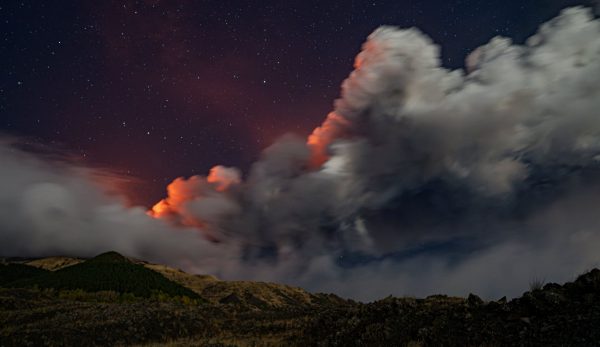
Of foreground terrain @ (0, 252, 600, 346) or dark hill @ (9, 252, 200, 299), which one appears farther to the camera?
dark hill @ (9, 252, 200, 299)

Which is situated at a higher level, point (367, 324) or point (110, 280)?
point (110, 280)

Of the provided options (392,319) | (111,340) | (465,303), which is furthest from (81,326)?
(465,303)

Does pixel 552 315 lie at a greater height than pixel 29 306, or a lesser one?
lesser

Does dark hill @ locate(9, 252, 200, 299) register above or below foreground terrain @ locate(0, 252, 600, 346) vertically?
above

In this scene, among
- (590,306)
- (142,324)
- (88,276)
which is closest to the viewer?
(590,306)

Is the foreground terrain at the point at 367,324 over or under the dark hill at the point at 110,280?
under

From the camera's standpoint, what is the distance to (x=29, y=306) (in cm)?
5175

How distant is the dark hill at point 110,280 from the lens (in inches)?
5305

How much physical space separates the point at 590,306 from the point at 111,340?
34.1 m

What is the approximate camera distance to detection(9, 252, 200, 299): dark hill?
135m

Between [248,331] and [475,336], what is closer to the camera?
[475,336]

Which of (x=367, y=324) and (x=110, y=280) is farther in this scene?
(x=110, y=280)

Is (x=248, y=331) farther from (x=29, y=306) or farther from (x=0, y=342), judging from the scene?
(x=29, y=306)

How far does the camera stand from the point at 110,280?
142375 millimetres
